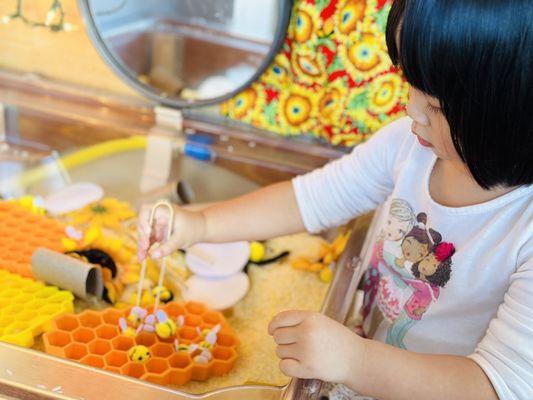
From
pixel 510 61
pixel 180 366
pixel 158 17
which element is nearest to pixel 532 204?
pixel 510 61

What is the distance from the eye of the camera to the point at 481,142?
0.54m

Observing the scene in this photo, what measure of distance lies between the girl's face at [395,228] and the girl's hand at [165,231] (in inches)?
8.4

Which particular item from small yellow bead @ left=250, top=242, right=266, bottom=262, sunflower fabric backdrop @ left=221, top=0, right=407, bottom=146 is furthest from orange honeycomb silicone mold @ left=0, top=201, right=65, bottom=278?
sunflower fabric backdrop @ left=221, top=0, right=407, bottom=146

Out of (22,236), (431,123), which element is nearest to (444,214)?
(431,123)

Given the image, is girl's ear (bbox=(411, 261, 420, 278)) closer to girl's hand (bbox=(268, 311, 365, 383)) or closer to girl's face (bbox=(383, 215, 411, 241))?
girl's face (bbox=(383, 215, 411, 241))

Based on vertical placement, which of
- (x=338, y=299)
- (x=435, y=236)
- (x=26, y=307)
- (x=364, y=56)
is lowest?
(x=26, y=307)

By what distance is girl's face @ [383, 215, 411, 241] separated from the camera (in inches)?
28.6

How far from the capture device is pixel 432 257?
2.27 feet

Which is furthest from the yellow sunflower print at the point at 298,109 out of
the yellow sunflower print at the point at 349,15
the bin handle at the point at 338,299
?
the bin handle at the point at 338,299

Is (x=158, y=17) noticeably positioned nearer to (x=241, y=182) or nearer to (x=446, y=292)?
(x=241, y=182)

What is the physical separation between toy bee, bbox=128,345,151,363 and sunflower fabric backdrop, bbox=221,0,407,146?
512mm

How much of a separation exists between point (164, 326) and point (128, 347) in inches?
1.8

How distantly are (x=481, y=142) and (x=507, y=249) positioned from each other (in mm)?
131

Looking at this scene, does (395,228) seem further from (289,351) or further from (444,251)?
(289,351)
